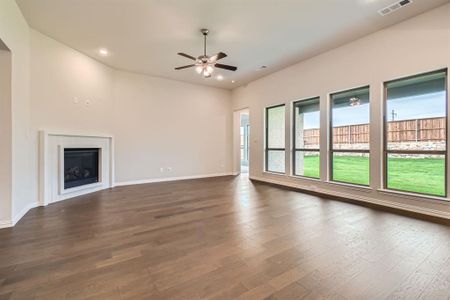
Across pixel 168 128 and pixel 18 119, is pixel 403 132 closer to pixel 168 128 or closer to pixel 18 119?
pixel 168 128

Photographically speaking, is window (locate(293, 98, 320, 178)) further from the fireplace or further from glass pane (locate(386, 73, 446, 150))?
the fireplace

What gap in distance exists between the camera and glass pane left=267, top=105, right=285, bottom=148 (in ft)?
21.4

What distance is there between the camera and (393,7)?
3.40m

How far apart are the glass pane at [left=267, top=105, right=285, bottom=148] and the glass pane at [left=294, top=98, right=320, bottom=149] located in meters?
0.51

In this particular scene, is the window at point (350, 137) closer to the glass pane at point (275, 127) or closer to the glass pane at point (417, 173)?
the glass pane at point (417, 173)

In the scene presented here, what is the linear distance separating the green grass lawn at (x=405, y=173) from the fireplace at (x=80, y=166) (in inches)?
236

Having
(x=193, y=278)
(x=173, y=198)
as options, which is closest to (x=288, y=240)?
(x=193, y=278)

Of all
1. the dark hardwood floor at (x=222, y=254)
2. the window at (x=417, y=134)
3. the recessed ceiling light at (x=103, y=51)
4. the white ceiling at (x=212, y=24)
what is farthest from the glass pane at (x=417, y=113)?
the recessed ceiling light at (x=103, y=51)

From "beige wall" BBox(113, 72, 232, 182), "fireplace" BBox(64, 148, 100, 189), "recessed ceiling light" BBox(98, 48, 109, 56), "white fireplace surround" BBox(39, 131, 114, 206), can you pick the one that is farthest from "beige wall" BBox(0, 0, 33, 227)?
"beige wall" BBox(113, 72, 232, 182)

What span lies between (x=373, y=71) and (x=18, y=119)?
6351mm

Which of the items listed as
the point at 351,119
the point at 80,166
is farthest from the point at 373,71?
the point at 80,166

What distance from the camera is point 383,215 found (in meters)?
3.62

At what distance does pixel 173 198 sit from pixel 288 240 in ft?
9.29

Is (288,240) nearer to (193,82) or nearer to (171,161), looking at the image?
(171,161)
